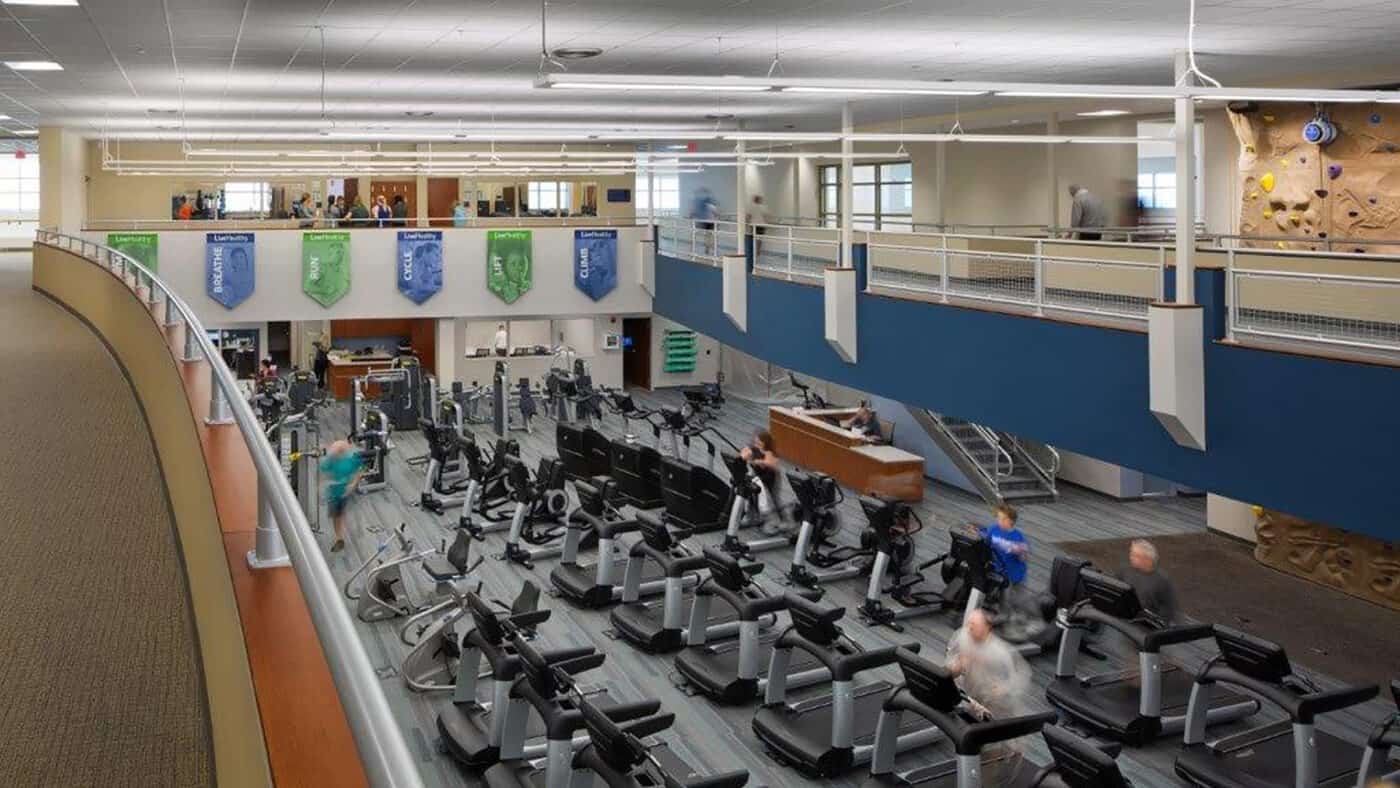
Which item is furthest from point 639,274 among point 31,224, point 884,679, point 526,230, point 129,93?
point 31,224

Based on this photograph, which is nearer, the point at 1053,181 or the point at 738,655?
the point at 738,655

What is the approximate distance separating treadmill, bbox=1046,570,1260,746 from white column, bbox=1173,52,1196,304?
2.32 m

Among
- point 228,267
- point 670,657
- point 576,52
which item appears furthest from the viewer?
point 228,267

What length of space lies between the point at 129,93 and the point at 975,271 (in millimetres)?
10264

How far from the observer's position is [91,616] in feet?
12.5

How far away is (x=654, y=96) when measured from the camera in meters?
16.1

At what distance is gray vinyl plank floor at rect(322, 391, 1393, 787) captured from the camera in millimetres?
8359

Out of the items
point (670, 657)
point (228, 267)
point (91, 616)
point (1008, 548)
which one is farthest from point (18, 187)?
point (91, 616)

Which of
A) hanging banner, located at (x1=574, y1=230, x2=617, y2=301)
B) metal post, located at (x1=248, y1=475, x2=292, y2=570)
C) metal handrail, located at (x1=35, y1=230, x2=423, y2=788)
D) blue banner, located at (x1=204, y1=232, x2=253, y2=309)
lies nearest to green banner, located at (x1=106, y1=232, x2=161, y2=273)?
blue banner, located at (x1=204, y1=232, x2=253, y2=309)

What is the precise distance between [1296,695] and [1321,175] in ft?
22.8

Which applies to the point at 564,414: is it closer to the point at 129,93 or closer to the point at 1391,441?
the point at 129,93

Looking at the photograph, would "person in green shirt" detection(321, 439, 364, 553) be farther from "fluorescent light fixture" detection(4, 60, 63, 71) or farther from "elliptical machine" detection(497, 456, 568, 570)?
"fluorescent light fixture" detection(4, 60, 63, 71)

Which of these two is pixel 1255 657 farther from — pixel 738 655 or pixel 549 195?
pixel 549 195

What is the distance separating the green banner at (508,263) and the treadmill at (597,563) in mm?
9548
